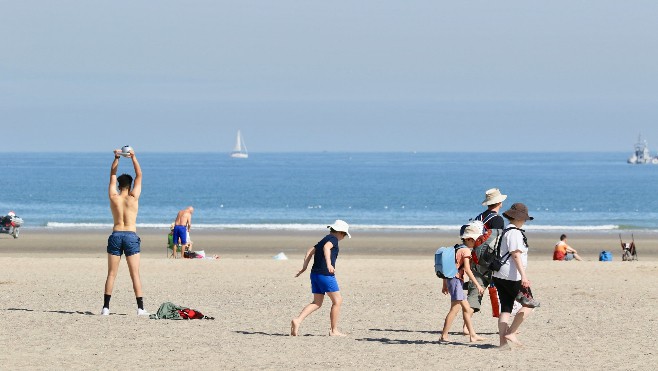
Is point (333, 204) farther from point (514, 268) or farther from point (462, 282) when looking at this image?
point (514, 268)

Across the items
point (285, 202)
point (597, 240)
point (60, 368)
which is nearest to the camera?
point (60, 368)

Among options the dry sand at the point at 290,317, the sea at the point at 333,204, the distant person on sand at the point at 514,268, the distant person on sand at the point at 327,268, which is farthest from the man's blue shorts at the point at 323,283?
the sea at the point at 333,204

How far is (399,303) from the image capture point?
14.3 meters

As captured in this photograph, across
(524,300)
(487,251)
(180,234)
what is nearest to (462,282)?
(487,251)

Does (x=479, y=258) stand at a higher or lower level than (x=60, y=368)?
higher

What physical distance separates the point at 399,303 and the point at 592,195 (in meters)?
68.8

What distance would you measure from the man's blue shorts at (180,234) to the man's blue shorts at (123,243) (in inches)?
450

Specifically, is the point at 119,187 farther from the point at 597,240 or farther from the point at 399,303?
the point at 597,240

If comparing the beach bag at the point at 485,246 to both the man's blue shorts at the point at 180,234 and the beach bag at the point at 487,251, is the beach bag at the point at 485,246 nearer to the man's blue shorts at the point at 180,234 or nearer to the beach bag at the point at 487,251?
the beach bag at the point at 487,251

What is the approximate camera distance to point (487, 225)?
33.9 feet

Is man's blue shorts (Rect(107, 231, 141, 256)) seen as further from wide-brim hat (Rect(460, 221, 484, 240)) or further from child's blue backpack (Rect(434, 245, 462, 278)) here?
wide-brim hat (Rect(460, 221, 484, 240))

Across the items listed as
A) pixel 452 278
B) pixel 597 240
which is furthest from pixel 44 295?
pixel 597 240

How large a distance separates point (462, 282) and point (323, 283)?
54.8 inches

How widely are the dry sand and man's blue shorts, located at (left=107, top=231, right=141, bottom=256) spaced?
30.5 inches
